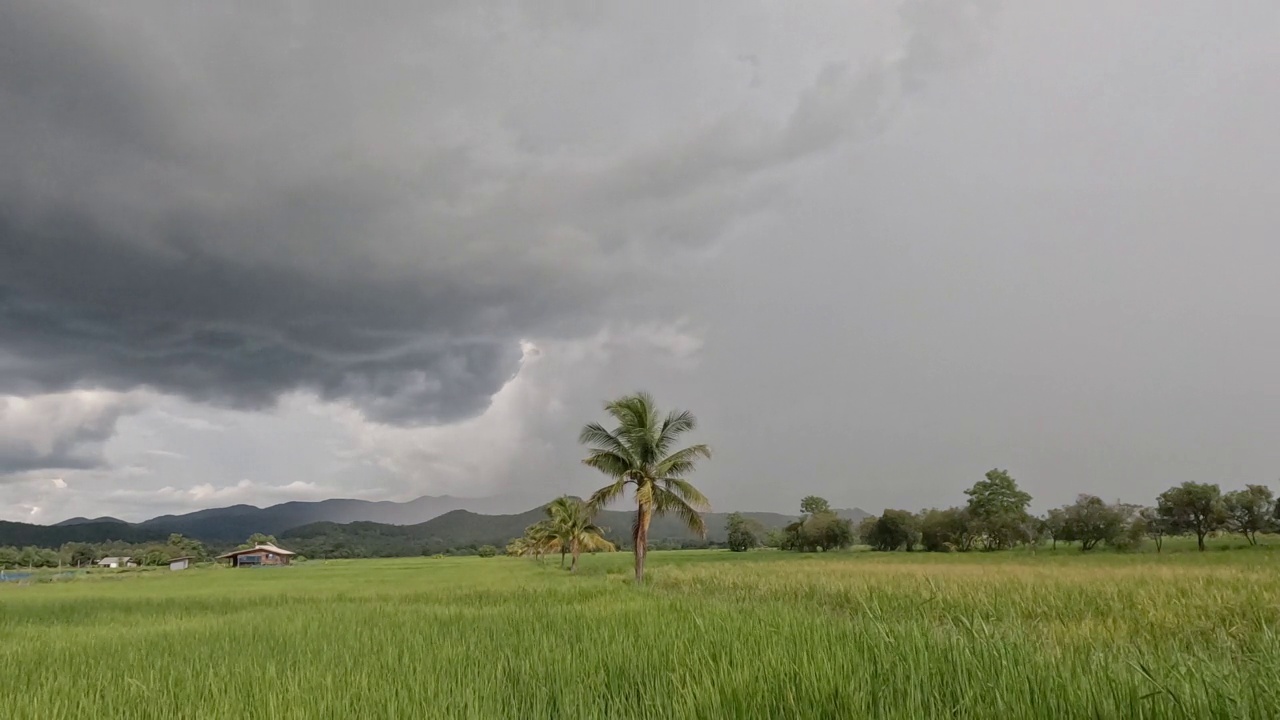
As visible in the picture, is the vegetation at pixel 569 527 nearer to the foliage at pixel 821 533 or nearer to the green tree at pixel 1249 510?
the foliage at pixel 821 533

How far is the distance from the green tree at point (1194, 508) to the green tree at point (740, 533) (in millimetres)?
56908

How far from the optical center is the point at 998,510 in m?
67.8

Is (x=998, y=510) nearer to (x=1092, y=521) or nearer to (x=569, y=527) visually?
(x=1092, y=521)

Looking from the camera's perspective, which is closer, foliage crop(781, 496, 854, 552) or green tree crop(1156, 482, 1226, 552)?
green tree crop(1156, 482, 1226, 552)

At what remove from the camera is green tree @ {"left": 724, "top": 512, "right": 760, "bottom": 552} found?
10388 centimetres

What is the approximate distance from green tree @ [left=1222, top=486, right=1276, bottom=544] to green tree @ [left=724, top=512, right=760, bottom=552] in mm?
61125

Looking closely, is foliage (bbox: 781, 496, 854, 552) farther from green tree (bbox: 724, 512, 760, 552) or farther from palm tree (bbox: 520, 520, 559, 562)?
palm tree (bbox: 520, 520, 559, 562)

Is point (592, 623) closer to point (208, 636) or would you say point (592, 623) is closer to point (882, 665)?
point (882, 665)

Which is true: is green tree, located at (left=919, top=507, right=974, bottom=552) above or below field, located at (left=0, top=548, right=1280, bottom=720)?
below

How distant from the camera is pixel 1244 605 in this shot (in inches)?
368

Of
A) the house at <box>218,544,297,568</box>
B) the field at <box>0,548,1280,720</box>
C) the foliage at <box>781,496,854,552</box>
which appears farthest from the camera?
the house at <box>218,544,297,568</box>

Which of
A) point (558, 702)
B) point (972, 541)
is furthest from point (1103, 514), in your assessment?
point (558, 702)

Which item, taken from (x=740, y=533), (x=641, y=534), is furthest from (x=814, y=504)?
(x=641, y=534)

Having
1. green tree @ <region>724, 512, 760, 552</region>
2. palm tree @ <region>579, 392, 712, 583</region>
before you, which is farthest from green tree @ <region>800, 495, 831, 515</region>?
palm tree @ <region>579, 392, 712, 583</region>
